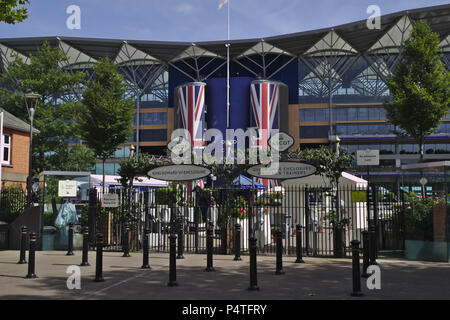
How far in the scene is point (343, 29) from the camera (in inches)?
1911

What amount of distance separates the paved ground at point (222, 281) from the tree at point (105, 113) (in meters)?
16.0

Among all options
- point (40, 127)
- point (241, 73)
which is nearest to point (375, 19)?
point (241, 73)

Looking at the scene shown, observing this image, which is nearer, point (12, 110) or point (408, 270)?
point (408, 270)

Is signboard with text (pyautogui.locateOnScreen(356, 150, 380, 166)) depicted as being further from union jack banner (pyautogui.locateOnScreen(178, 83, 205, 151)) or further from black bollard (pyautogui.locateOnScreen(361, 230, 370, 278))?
union jack banner (pyautogui.locateOnScreen(178, 83, 205, 151))

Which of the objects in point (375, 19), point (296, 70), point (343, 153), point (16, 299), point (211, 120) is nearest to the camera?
point (16, 299)

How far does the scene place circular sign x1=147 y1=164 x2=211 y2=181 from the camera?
13.7 metres

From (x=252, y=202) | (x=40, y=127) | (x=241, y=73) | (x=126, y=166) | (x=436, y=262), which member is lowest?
(x=436, y=262)

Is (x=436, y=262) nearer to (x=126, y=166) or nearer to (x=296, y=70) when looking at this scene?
(x=126, y=166)

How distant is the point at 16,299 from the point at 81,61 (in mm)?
56656

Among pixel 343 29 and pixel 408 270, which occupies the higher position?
pixel 343 29

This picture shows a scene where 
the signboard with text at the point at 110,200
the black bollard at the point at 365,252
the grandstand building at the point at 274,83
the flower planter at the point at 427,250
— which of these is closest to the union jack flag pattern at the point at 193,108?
the grandstand building at the point at 274,83

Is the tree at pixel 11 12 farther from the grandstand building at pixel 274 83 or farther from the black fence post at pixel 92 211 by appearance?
the grandstand building at pixel 274 83

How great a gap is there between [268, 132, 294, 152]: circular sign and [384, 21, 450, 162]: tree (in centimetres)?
1213

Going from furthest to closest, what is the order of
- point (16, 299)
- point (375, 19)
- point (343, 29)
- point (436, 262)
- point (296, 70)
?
1. point (296, 70)
2. point (343, 29)
3. point (375, 19)
4. point (436, 262)
5. point (16, 299)
